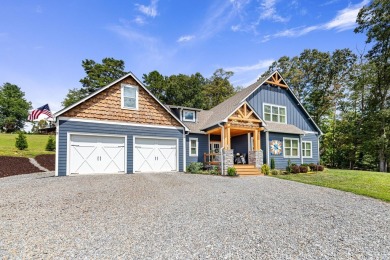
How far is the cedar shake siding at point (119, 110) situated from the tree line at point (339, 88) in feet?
65.8

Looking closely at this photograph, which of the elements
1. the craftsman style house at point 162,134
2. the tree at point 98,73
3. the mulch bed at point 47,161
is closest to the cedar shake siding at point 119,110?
the craftsman style house at point 162,134

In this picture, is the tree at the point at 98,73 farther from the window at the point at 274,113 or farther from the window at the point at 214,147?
the window at the point at 274,113

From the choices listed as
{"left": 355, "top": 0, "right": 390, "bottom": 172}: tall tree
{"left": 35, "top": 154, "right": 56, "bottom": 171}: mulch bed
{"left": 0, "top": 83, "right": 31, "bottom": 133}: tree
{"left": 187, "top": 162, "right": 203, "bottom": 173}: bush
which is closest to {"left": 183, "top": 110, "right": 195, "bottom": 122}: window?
{"left": 187, "top": 162, "right": 203, "bottom": 173}: bush

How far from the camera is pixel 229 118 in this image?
1509 centimetres

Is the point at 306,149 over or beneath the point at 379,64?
beneath

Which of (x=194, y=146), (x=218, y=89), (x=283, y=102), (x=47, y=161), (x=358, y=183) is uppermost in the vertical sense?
(x=218, y=89)

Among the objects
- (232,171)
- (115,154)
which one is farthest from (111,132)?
(232,171)

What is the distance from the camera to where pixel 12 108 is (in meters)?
56.6

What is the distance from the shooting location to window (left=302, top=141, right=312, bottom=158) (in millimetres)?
19708

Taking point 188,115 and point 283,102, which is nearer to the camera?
point 188,115

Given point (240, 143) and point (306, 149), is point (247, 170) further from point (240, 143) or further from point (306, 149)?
point (306, 149)

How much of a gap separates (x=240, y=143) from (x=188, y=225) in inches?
573

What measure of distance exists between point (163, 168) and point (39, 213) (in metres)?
9.62

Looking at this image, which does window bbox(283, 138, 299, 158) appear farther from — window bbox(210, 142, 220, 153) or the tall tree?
the tall tree
